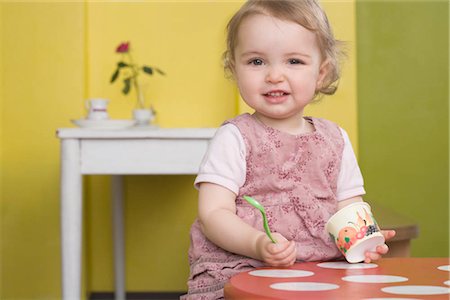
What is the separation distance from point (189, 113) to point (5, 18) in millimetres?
799

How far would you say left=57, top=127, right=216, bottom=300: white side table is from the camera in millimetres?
Answer: 2436

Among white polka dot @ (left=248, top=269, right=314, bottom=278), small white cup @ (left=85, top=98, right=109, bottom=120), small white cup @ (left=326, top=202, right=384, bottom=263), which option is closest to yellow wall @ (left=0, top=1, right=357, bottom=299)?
small white cup @ (left=85, top=98, right=109, bottom=120)

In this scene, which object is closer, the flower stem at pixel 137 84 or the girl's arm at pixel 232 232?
the girl's arm at pixel 232 232

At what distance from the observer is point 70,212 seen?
8.00ft

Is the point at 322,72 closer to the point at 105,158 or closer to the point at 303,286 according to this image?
the point at 303,286

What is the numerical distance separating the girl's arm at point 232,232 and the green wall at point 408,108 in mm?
2110

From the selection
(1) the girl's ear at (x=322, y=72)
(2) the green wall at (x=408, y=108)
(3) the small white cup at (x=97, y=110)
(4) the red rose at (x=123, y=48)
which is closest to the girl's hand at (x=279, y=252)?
(1) the girl's ear at (x=322, y=72)

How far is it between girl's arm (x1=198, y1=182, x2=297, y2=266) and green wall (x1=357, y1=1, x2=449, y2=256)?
2.11 metres

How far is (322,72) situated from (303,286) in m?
0.57

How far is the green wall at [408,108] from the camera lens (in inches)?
133

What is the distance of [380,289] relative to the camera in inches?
39.9

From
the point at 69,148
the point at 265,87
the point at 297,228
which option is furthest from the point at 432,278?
the point at 69,148

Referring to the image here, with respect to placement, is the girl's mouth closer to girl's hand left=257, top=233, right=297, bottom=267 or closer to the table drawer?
girl's hand left=257, top=233, right=297, bottom=267

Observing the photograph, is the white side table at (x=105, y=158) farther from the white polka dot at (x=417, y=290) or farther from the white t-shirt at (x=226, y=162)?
the white polka dot at (x=417, y=290)
